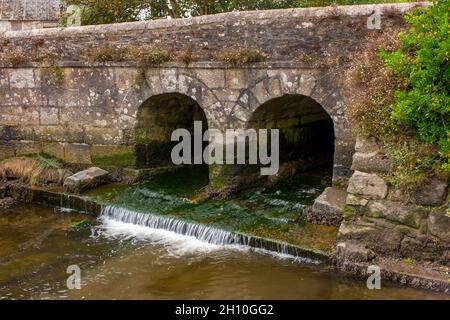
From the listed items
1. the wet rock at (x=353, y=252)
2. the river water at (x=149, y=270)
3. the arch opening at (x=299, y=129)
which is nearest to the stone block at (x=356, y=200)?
the wet rock at (x=353, y=252)

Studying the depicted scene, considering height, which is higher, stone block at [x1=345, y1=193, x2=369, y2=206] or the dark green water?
stone block at [x1=345, y1=193, x2=369, y2=206]

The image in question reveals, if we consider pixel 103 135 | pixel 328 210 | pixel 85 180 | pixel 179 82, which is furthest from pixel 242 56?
pixel 85 180

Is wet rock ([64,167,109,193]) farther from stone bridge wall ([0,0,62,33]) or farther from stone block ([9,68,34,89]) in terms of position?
stone bridge wall ([0,0,62,33])

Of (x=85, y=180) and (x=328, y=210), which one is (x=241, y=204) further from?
(x=85, y=180)

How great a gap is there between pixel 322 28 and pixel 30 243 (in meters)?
5.23

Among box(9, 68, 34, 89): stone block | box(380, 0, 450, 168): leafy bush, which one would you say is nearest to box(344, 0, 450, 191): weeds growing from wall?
box(380, 0, 450, 168): leafy bush

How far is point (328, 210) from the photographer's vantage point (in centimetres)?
722

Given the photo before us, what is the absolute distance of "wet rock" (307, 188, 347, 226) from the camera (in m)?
7.15

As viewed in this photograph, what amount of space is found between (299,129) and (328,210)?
2983 mm

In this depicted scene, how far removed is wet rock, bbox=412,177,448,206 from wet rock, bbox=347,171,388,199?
0.38 m

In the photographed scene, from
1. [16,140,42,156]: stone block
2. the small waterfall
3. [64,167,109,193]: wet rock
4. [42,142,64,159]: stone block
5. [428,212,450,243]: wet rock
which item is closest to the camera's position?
[428,212,450,243]: wet rock

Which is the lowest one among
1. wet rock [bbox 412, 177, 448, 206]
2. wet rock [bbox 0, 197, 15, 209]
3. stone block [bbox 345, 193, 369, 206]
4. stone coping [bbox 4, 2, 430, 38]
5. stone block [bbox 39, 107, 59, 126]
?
wet rock [bbox 0, 197, 15, 209]

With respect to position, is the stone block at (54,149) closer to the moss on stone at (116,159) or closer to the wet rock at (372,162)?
the moss on stone at (116,159)

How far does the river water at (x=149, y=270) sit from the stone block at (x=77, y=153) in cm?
225
